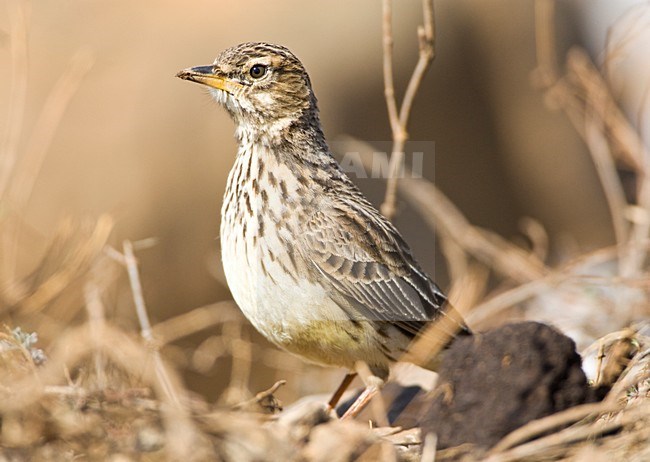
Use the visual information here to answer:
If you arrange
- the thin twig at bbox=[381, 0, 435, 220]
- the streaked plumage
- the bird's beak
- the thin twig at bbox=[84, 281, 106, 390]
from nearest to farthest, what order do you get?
the thin twig at bbox=[84, 281, 106, 390] < the streaked plumage < the bird's beak < the thin twig at bbox=[381, 0, 435, 220]

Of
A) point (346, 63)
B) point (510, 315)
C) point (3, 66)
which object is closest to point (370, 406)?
point (510, 315)

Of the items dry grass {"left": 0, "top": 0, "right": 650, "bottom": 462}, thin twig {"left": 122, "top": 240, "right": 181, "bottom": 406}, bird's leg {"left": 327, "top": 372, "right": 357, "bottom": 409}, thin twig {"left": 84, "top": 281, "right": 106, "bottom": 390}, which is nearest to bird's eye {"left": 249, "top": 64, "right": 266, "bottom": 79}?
dry grass {"left": 0, "top": 0, "right": 650, "bottom": 462}

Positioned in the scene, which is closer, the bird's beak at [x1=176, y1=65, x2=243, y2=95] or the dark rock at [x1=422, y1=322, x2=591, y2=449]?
the dark rock at [x1=422, y1=322, x2=591, y2=449]

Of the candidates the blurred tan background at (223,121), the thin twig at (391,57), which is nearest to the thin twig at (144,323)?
the thin twig at (391,57)

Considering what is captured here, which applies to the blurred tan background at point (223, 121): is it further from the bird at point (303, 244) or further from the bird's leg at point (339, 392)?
the bird's leg at point (339, 392)

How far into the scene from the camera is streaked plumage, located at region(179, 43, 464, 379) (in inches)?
158

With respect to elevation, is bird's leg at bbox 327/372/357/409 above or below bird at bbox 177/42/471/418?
below

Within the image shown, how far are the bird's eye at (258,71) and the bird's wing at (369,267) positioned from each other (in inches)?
28.1

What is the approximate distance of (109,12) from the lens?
28.7ft

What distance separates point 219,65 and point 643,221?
91.5 inches

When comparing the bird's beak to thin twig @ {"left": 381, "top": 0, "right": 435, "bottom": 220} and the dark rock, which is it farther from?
the dark rock

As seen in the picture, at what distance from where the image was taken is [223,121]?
823cm

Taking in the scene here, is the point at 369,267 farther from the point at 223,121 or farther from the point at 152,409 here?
the point at 223,121

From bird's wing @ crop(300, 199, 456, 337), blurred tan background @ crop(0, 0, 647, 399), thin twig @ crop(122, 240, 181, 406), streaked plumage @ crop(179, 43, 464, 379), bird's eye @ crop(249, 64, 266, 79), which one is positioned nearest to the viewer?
thin twig @ crop(122, 240, 181, 406)
